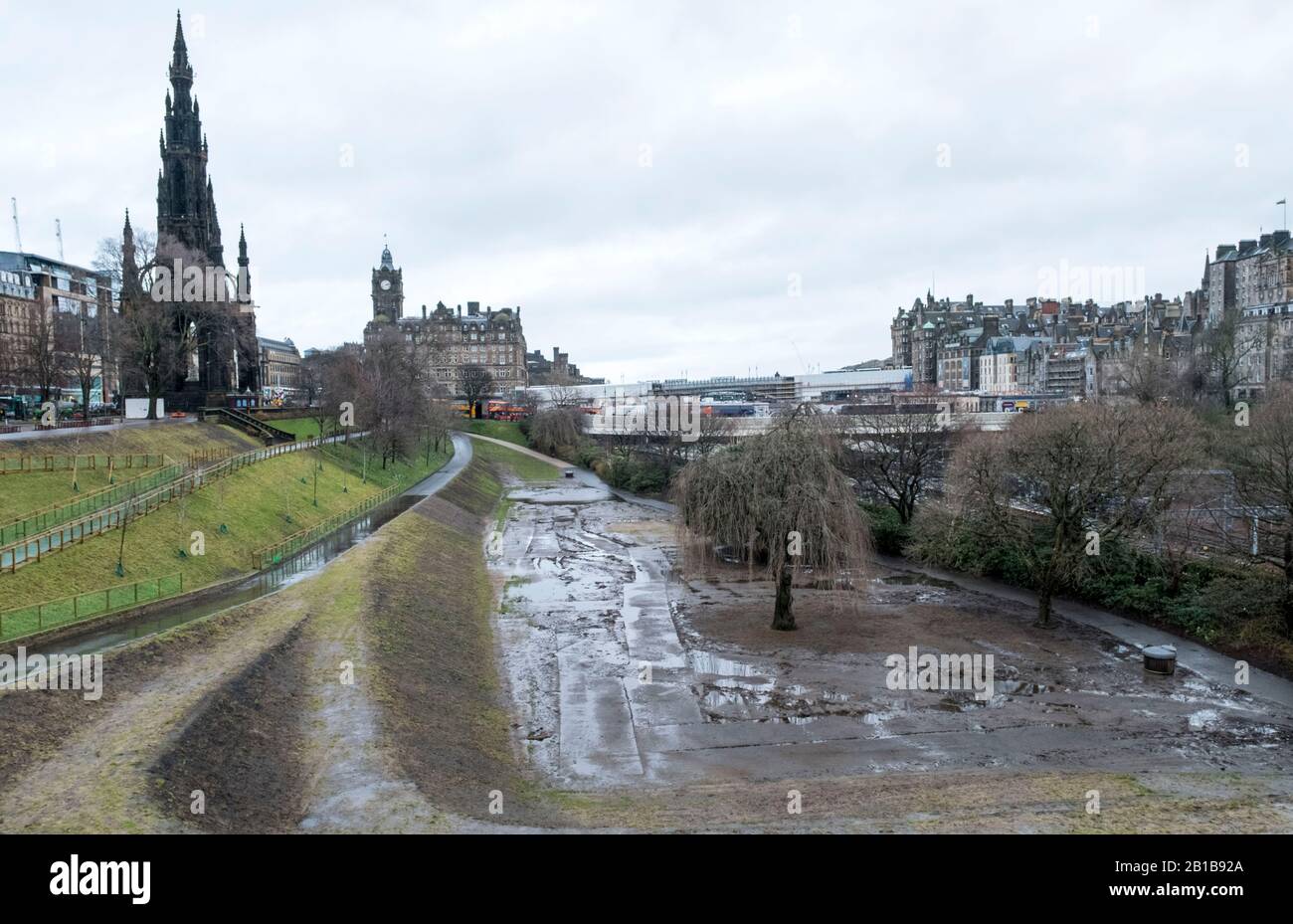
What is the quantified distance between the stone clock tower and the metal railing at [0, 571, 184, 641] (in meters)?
172

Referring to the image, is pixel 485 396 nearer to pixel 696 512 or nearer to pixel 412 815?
pixel 696 512

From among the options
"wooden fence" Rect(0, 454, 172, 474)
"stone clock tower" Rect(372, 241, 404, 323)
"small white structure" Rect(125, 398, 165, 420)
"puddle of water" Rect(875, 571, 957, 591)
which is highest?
"stone clock tower" Rect(372, 241, 404, 323)

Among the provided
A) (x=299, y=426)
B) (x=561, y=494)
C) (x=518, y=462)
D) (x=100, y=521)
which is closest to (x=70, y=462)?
(x=100, y=521)

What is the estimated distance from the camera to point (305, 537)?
41.6 meters

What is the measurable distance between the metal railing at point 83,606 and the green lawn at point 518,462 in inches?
2528

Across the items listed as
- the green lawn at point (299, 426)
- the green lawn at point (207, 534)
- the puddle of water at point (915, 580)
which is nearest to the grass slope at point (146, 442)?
the green lawn at point (207, 534)

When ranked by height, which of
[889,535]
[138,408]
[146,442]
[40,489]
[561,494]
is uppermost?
[138,408]

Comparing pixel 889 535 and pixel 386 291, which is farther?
pixel 386 291

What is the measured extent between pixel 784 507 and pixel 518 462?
73.1 meters

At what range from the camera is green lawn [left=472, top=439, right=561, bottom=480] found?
95.1m

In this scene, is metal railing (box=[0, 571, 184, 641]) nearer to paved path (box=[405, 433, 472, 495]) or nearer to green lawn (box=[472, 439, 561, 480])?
paved path (box=[405, 433, 472, 495])

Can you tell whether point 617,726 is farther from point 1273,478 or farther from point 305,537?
point 305,537

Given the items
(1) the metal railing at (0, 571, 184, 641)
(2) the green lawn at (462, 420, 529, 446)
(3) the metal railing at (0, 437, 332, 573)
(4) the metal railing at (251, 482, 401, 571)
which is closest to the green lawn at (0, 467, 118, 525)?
(3) the metal railing at (0, 437, 332, 573)
